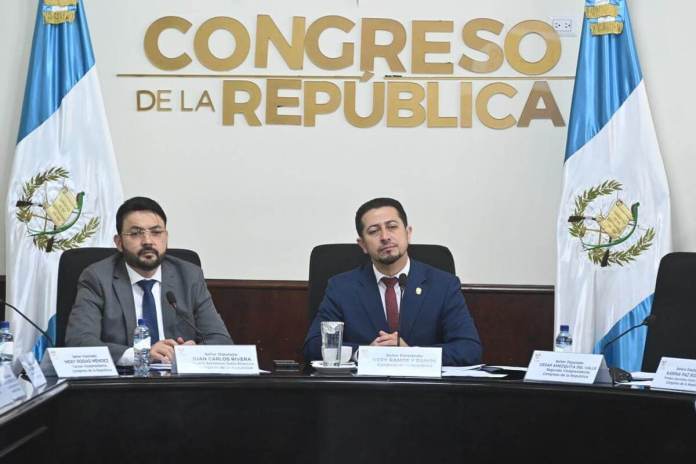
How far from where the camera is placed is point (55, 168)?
Result: 4.74 metres

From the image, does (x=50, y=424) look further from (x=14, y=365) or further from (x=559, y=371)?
(x=559, y=371)

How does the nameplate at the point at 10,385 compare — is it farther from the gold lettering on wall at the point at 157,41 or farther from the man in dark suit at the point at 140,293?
the gold lettering on wall at the point at 157,41

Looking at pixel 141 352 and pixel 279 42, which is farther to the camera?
pixel 279 42

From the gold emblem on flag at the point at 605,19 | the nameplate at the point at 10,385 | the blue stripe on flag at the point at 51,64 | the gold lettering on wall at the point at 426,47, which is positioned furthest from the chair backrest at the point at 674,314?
the blue stripe on flag at the point at 51,64

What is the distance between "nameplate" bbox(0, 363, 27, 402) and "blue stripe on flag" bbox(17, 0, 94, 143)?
2.70 meters

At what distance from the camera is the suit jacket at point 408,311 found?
142 inches

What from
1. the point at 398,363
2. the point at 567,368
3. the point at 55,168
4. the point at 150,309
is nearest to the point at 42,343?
the point at 55,168

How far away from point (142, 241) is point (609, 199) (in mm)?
2196

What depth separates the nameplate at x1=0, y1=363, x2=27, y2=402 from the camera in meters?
2.19

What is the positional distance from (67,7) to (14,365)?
2.49 meters

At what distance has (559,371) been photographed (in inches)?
106

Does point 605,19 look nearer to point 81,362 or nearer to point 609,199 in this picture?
point 609,199

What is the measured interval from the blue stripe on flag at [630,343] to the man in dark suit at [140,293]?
1.88 m

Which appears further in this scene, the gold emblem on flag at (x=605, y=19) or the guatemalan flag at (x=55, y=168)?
the guatemalan flag at (x=55, y=168)
